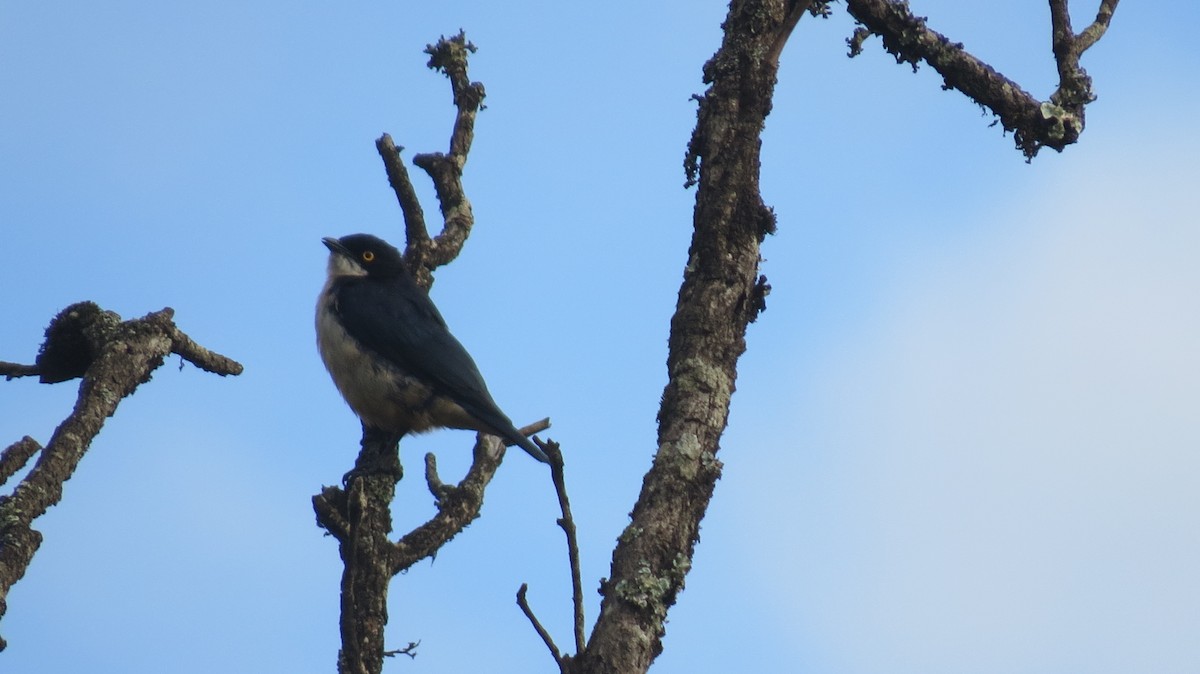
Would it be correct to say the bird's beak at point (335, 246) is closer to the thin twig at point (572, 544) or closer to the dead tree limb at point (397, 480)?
the dead tree limb at point (397, 480)

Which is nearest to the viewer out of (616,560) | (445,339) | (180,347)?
(616,560)

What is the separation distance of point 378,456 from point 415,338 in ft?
4.20

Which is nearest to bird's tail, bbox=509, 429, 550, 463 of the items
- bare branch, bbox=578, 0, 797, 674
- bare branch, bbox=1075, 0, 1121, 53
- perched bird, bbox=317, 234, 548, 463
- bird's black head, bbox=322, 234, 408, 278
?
perched bird, bbox=317, 234, 548, 463

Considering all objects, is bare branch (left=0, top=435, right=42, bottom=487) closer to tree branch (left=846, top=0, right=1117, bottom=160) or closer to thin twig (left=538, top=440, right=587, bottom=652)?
thin twig (left=538, top=440, right=587, bottom=652)

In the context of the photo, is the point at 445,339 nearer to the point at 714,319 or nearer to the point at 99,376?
the point at 99,376

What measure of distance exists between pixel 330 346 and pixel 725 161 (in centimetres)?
420

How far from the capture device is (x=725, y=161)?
13.8ft

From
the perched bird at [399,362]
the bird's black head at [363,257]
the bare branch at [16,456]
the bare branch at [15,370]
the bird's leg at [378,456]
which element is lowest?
the bare branch at [16,456]

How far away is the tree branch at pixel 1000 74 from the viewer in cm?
465

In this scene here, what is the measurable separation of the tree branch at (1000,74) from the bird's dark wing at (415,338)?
310 cm

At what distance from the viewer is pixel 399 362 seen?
7520mm

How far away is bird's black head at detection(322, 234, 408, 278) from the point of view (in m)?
8.30

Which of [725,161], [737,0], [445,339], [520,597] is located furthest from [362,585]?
[445,339]

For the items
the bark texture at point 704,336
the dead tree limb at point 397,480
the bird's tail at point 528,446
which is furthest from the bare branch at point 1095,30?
the bird's tail at point 528,446
